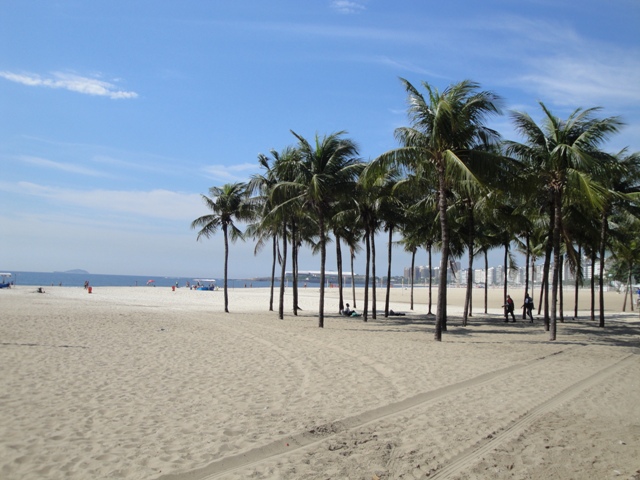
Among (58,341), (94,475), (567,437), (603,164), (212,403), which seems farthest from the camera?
(603,164)

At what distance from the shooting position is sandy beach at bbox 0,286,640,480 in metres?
4.85

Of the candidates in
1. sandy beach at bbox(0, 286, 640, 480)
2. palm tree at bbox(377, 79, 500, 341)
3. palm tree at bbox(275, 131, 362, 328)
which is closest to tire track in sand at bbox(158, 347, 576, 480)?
sandy beach at bbox(0, 286, 640, 480)

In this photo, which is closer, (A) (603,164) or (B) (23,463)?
(B) (23,463)

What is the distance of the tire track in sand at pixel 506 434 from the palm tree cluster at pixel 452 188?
6945 millimetres

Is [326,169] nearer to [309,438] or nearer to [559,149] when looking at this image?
[559,149]

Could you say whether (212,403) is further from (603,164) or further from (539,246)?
(539,246)

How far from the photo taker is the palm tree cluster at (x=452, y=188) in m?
15.9

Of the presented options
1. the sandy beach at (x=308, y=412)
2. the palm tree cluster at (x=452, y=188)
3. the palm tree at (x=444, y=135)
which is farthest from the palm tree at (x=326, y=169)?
the sandy beach at (x=308, y=412)

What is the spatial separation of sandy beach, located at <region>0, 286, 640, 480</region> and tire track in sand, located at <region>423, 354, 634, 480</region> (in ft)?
0.09

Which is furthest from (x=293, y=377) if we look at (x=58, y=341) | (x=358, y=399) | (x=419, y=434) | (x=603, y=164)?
(x=603, y=164)

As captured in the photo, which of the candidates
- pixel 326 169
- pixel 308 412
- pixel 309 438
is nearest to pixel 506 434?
pixel 309 438

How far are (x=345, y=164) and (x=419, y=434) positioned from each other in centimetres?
1542

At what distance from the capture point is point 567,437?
589 cm

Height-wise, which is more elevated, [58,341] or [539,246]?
[539,246]
